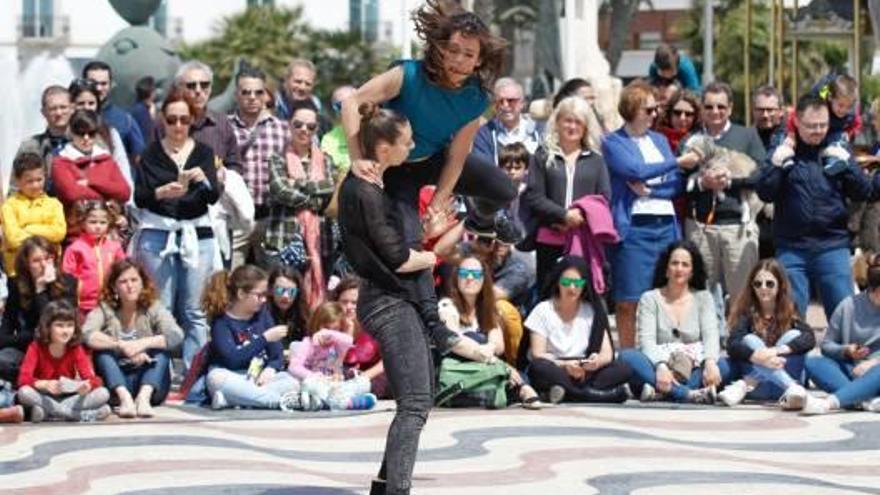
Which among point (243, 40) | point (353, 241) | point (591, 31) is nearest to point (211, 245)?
point (353, 241)

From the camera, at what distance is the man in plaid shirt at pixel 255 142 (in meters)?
14.0

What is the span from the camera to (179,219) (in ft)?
43.8

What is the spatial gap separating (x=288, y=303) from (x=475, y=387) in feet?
4.25

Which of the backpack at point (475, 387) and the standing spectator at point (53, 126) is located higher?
the standing spectator at point (53, 126)

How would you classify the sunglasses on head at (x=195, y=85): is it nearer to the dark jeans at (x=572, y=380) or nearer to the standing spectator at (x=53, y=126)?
the standing spectator at (x=53, y=126)

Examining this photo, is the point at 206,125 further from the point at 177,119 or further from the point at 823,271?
the point at 823,271

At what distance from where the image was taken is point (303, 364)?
1255cm

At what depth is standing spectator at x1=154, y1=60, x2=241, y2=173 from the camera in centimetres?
1395

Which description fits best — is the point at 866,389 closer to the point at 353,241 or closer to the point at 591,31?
the point at 353,241

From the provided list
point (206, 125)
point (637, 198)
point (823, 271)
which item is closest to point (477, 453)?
point (637, 198)

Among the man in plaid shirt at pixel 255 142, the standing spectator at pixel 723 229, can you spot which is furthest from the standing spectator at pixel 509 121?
the man in plaid shirt at pixel 255 142

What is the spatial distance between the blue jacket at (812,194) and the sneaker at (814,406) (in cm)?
159

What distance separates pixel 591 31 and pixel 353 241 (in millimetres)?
22358

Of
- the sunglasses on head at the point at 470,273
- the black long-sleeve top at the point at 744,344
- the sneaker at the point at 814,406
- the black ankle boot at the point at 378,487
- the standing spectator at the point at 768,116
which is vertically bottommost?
the sneaker at the point at 814,406
